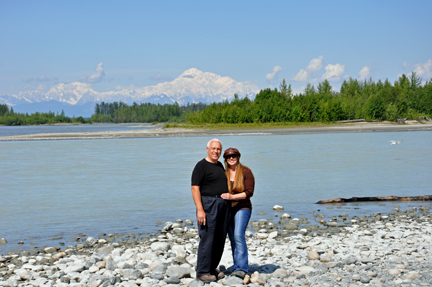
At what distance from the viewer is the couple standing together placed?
7.61 metres

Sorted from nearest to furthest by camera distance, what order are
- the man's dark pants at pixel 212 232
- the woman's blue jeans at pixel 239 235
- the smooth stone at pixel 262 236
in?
the man's dark pants at pixel 212 232 < the woman's blue jeans at pixel 239 235 < the smooth stone at pixel 262 236

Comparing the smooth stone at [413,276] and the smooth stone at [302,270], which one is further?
the smooth stone at [302,270]

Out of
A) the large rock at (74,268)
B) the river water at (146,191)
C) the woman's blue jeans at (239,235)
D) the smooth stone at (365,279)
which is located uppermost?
the woman's blue jeans at (239,235)

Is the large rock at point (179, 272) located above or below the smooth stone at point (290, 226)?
above

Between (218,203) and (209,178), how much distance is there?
1.48 ft

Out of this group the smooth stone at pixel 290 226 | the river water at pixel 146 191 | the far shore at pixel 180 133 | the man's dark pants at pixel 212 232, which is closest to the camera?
the man's dark pants at pixel 212 232

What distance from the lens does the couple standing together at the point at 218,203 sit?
25.0 feet

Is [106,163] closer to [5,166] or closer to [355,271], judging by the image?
[5,166]

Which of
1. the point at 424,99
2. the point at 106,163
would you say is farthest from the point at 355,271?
the point at 424,99

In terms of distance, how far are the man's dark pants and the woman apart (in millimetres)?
190

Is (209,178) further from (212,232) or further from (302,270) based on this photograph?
(302,270)

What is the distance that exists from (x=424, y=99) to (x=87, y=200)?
15055cm

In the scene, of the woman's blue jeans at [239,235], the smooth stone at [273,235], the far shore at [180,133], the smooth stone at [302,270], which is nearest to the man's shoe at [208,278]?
the woman's blue jeans at [239,235]

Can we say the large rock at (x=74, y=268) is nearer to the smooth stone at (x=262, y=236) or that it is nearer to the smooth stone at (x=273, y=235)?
the smooth stone at (x=262, y=236)
